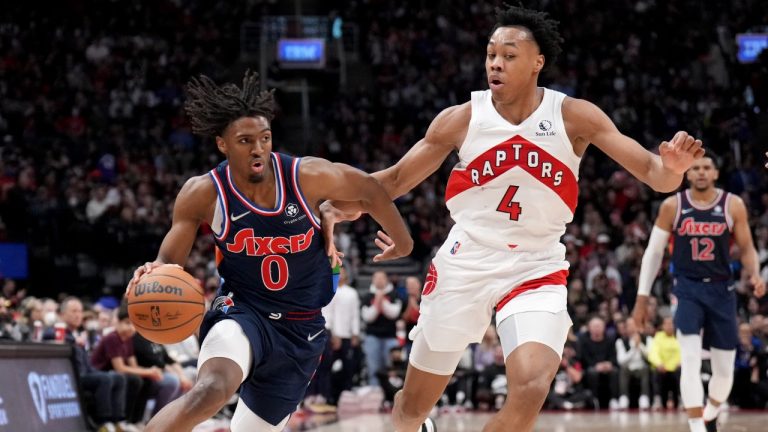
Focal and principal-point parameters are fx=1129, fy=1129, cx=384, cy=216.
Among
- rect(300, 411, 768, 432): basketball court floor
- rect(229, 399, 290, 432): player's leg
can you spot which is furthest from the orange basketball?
rect(300, 411, 768, 432): basketball court floor

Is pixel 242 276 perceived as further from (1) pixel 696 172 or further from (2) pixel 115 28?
(2) pixel 115 28

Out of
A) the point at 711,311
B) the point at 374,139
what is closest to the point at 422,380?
the point at 711,311

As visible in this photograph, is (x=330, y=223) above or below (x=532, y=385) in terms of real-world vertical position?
above

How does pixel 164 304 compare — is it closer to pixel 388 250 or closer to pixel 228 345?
pixel 228 345

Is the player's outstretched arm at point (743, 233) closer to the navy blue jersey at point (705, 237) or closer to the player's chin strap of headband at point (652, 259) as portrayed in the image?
the navy blue jersey at point (705, 237)

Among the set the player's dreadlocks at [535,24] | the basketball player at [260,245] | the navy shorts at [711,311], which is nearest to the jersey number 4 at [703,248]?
the navy shorts at [711,311]

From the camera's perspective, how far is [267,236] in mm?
5598

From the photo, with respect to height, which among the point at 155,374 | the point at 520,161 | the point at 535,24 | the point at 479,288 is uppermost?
the point at 535,24

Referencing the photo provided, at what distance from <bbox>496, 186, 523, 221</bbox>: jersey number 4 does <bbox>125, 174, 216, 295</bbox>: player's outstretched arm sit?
1.46m

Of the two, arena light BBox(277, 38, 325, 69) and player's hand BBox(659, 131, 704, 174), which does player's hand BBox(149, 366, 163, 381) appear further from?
arena light BBox(277, 38, 325, 69)

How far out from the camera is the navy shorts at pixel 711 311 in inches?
365

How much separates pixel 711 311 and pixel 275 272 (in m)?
4.92

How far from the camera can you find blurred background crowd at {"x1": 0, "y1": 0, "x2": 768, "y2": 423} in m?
15.3

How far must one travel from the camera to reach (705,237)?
9320mm
